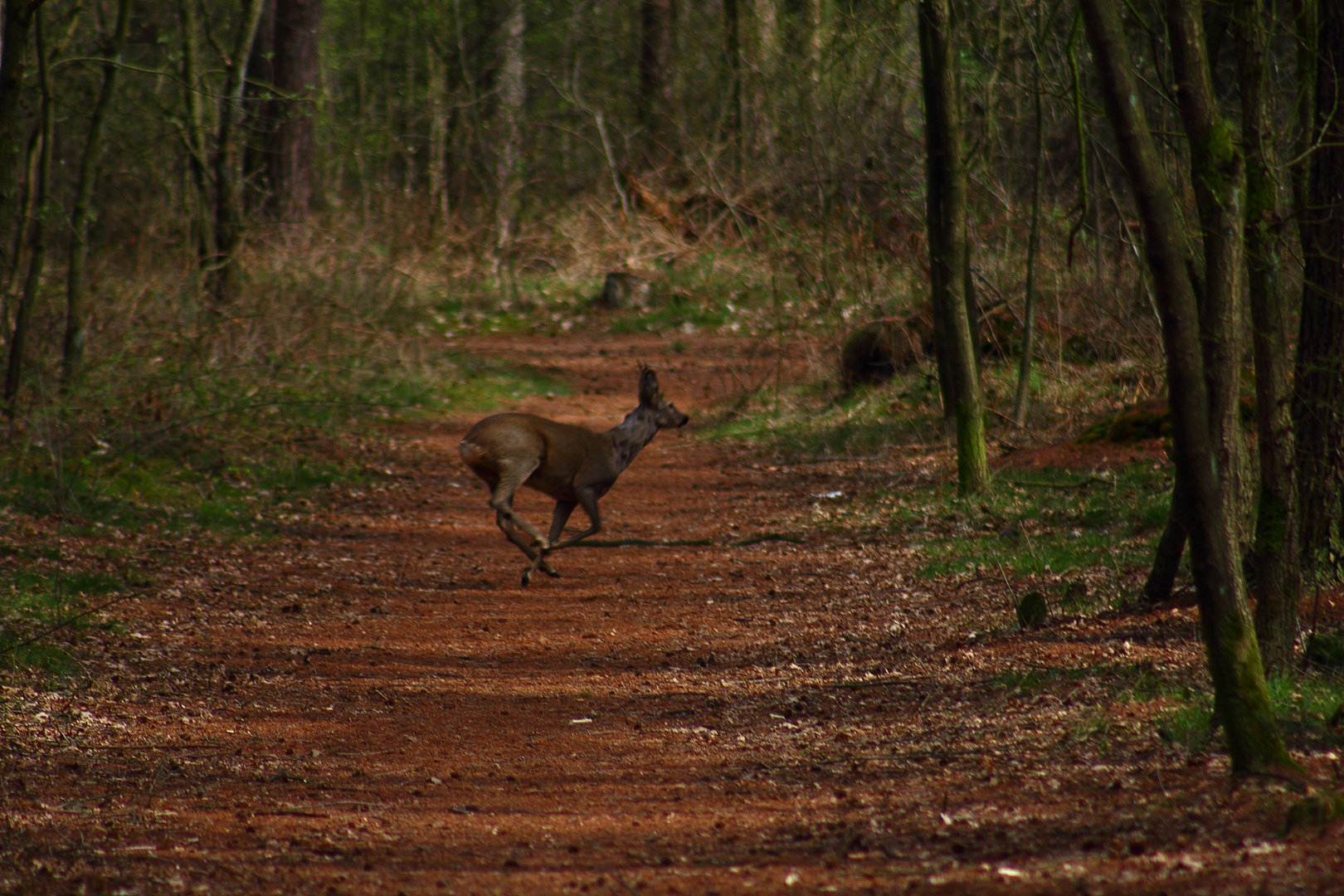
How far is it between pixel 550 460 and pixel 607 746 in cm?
541

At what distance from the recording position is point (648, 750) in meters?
6.41

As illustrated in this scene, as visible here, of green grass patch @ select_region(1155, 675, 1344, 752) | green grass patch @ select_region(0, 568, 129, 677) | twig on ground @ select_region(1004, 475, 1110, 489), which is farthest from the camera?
twig on ground @ select_region(1004, 475, 1110, 489)

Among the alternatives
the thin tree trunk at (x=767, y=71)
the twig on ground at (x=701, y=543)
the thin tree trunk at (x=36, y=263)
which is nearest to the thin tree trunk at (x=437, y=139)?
the thin tree trunk at (x=767, y=71)

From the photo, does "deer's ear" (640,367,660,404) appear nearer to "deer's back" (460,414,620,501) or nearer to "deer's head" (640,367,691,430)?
"deer's head" (640,367,691,430)

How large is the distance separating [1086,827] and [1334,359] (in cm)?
316

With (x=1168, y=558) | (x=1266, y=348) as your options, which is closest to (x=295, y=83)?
(x=1168, y=558)

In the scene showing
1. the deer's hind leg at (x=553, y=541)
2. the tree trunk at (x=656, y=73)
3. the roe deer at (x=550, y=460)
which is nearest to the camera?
the deer's hind leg at (x=553, y=541)

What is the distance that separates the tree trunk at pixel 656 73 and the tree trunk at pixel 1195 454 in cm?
2750

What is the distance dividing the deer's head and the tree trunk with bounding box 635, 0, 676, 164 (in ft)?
→ 66.5

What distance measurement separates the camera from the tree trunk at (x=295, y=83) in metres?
24.9

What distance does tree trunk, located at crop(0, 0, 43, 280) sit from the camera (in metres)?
10.8

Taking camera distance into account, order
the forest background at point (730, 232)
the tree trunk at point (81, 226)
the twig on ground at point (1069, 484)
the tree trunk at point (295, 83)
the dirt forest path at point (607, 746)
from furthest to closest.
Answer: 1. the tree trunk at point (295, 83)
2. the tree trunk at point (81, 226)
3. the twig on ground at point (1069, 484)
4. the forest background at point (730, 232)
5. the dirt forest path at point (607, 746)

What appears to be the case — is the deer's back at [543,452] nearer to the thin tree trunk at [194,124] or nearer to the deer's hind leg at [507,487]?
the deer's hind leg at [507,487]

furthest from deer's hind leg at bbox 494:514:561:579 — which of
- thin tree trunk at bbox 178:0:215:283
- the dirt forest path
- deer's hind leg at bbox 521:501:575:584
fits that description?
thin tree trunk at bbox 178:0:215:283
